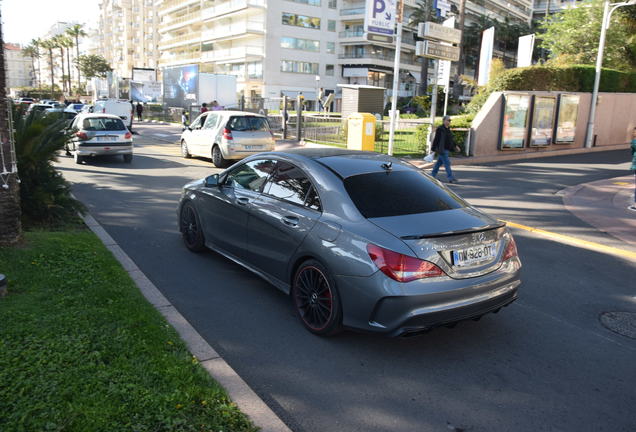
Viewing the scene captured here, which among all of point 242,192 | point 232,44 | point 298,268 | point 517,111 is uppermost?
point 232,44

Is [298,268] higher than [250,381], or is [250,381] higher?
[298,268]

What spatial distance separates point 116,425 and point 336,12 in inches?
2748

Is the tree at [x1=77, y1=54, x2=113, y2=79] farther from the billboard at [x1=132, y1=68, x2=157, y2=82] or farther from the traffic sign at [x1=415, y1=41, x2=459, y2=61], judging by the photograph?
the traffic sign at [x1=415, y1=41, x2=459, y2=61]

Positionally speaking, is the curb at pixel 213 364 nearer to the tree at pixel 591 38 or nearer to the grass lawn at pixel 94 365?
the grass lawn at pixel 94 365

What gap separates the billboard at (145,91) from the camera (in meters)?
50.9

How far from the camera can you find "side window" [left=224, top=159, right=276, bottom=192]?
546cm

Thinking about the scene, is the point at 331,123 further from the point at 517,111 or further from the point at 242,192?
the point at 242,192

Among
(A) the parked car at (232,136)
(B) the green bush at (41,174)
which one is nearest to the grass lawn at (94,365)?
(B) the green bush at (41,174)

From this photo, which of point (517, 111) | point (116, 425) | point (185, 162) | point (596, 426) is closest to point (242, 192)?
point (116, 425)

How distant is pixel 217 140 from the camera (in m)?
15.5

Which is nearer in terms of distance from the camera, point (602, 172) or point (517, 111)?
point (602, 172)

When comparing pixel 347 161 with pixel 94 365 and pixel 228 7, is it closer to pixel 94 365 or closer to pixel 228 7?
pixel 94 365

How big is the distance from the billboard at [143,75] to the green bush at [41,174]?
48.6 m

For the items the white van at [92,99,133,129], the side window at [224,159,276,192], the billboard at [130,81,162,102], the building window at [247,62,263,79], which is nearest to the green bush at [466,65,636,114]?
the side window at [224,159,276,192]
